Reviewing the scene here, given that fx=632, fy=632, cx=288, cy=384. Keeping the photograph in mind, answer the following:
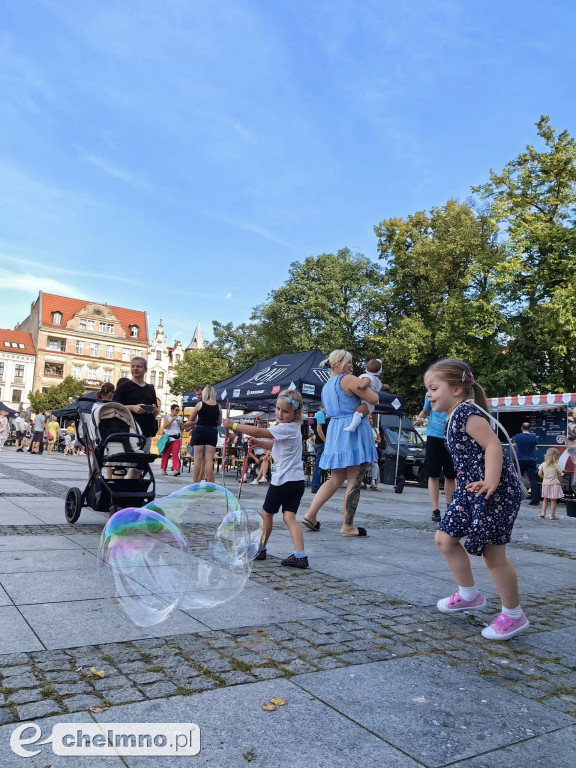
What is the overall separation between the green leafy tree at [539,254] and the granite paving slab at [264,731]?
2460cm

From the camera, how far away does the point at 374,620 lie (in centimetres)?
377

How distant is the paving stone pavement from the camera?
2242mm

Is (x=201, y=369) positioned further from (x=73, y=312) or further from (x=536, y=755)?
(x=536, y=755)

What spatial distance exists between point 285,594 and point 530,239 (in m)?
25.4

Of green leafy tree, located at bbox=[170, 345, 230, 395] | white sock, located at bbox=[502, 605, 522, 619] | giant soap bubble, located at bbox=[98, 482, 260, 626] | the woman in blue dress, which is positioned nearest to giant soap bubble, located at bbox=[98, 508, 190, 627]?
giant soap bubble, located at bbox=[98, 482, 260, 626]

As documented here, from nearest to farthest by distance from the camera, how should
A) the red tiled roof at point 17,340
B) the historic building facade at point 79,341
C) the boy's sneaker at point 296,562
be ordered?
the boy's sneaker at point 296,562 → the red tiled roof at point 17,340 → the historic building facade at point 79,341

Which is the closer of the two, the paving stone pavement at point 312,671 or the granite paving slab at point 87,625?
the paving stone pavement at point 312,671

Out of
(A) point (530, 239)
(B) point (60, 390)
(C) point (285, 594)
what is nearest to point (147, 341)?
(B) point (60, 390)

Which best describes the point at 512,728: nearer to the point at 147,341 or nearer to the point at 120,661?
the point at 120,661

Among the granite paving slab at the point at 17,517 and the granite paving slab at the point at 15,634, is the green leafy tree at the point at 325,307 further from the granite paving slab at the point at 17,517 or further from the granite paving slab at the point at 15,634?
the granite paving slab at the point at 15,634

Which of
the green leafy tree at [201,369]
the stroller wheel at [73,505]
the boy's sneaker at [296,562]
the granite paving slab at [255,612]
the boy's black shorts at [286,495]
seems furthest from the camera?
the green leafy tree at [201,369]

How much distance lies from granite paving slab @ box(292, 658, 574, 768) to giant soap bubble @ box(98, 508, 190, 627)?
84cm

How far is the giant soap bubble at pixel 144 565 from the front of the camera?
10.4ft
